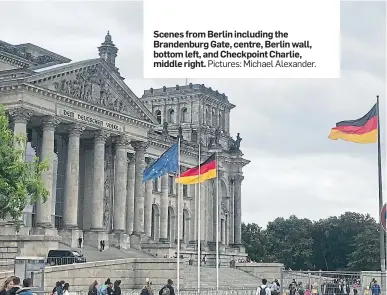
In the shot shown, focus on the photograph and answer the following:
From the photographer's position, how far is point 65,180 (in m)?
61.0

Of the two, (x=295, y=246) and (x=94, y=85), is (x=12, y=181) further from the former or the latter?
(x=295, y=246)

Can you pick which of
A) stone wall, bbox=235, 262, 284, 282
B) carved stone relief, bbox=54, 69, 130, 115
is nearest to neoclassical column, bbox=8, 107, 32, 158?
carved stone relief, bbox=54, 69, 130, 115

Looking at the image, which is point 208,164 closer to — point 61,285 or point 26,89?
point 61,285

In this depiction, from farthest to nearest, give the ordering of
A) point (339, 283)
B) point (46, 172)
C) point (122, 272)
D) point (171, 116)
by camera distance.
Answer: point (171, 116) → point (46, 172) → point (122, 272) → point (339, 283)

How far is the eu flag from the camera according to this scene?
4141cm

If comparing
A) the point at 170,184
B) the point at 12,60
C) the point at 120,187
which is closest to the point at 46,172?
the point at 120,187

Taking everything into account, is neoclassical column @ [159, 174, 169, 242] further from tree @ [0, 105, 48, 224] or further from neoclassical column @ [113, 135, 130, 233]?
tree @ [0, 105, 48, 224]

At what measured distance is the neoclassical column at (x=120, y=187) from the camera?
213 ft

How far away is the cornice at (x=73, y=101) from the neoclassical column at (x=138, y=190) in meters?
2.19

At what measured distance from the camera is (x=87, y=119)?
61.3m

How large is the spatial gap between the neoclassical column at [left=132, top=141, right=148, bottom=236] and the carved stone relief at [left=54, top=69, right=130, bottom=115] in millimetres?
4151

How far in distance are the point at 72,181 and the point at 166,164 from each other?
65.6ft

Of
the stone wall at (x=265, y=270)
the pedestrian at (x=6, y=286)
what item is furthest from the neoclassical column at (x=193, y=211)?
the pedestrian at (x=6, y=286)

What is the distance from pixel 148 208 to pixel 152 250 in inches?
225
